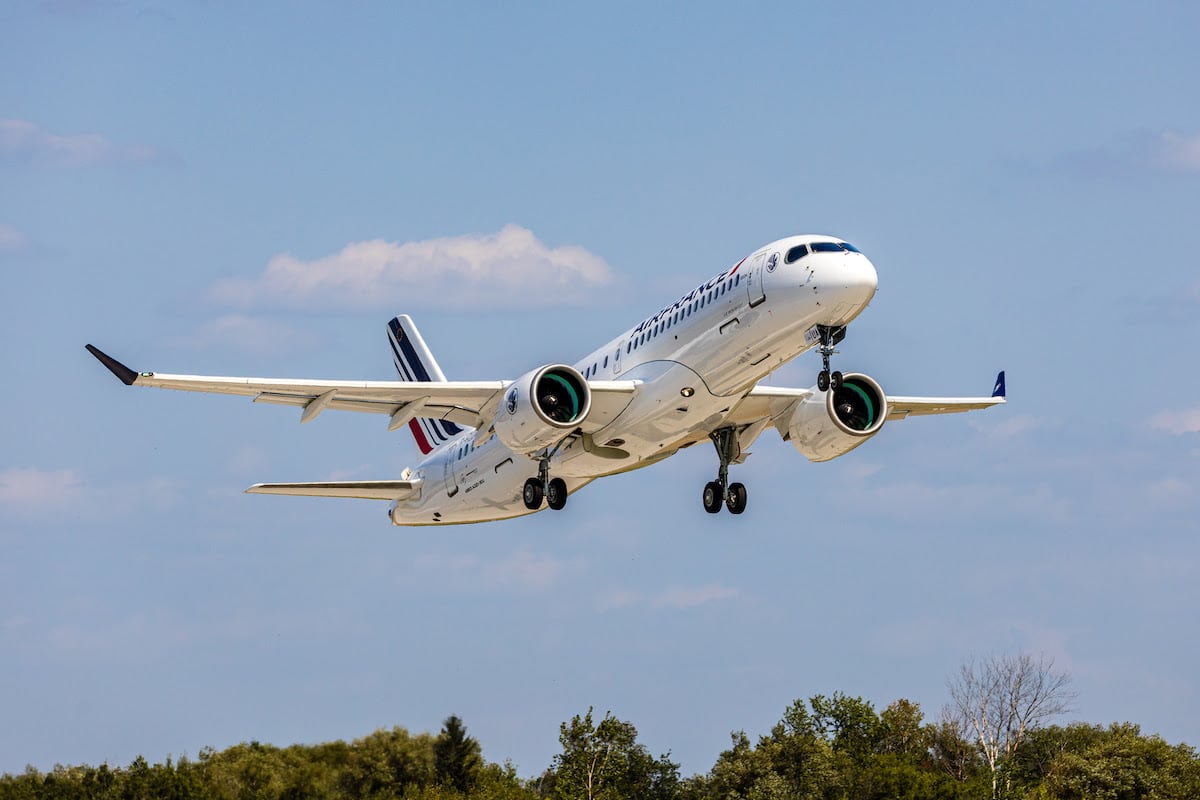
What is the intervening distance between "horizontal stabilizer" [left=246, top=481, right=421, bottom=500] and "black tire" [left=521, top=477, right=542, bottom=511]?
5859 mm

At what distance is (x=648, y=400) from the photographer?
43062 millimetres

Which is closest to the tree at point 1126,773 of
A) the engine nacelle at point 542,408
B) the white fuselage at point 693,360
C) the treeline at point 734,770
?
the treeline at point 734,770

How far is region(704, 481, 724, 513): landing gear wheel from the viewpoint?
4838 centimetres

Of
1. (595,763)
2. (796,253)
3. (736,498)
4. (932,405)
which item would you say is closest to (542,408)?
(736,498)

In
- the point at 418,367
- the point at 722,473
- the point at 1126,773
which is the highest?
the point at 418,367

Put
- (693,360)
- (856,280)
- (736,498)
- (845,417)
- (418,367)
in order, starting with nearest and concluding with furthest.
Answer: (856,280) < (693,360) < (845,417) < (736,498) < (418,367)

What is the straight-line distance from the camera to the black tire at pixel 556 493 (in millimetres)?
46156

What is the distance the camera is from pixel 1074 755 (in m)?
81.9

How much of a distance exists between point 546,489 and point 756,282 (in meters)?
9.39

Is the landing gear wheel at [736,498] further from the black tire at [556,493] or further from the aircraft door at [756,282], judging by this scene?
the aircraft door at [756,282]

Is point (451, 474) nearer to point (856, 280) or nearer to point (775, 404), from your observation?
point (775, 404)

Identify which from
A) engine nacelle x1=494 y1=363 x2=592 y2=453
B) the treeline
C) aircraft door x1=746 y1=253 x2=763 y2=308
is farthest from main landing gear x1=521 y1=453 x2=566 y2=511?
the treeline

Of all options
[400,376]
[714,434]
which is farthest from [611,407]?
[400,376]

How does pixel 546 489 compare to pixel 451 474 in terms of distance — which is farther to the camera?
pixel 451 474
